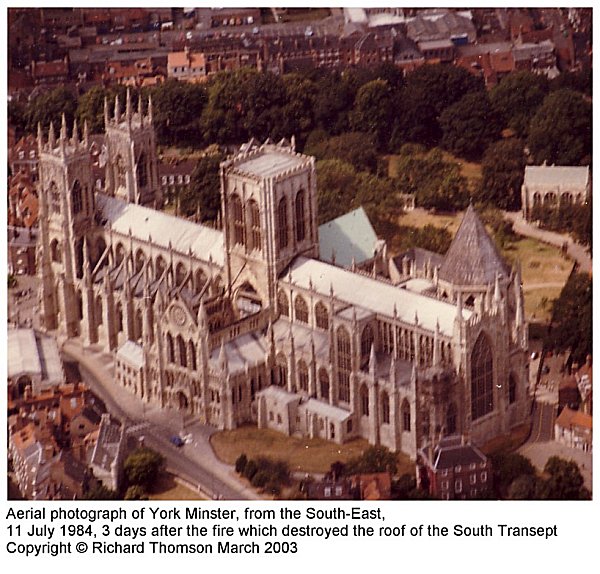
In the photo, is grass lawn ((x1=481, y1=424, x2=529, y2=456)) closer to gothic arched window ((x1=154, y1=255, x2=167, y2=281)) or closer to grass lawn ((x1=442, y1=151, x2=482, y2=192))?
gothic arched window ((x1=154, y1=255, x2=167, y2=281))

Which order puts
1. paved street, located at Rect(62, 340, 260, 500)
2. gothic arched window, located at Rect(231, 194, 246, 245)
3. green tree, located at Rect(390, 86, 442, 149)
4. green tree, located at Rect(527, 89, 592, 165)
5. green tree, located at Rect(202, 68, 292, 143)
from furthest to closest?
green tree, located at Rect(390, 86, 442, 149)
green tree, located at Rect(202, 68, 292, 143)
green tree, located at Rect(527, 89, 592, 165)
gothic arched window, located at Rect(231, 194, 246, 245)
paved street, located at Rect(62, 340, 260, 500)

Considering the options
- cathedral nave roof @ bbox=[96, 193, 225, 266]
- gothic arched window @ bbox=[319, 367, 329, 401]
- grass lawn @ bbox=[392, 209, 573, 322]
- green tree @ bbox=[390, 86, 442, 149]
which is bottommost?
gothic arched window @ bbox=[319, 367, 329, 401]

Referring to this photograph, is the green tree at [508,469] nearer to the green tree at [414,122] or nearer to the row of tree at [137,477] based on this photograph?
the row of tree at [137,477]

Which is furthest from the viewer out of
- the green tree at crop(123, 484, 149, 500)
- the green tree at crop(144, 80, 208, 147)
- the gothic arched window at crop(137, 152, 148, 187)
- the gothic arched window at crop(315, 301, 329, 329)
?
the green tree at crop(144, 80, 208, 147)

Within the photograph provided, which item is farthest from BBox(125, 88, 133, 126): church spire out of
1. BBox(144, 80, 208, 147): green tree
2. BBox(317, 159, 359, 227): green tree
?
BBox(317, 159, 359, 227): green tree
